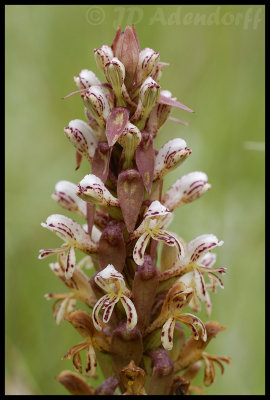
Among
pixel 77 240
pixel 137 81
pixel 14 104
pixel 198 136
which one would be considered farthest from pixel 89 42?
pixel 77 240

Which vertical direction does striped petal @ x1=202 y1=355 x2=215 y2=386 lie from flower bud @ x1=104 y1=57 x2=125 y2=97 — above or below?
below

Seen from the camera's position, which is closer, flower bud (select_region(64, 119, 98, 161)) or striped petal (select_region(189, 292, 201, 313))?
flower bud (select_region(64, 119, 98, 161))

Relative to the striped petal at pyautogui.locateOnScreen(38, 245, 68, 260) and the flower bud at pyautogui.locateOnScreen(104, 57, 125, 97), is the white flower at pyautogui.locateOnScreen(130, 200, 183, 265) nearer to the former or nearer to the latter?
the striped petal at pyautogui.locateOnScreen(38, 245, 68, 260)

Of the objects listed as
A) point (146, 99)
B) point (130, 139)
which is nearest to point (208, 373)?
point (130, 139)

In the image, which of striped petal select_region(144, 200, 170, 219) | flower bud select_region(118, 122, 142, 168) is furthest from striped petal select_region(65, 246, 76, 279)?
flower bud select_region(118, 122, 142, 168)

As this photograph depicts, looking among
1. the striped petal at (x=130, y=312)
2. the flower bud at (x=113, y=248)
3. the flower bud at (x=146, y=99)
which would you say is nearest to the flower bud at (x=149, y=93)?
the flower bud at (x=146, y=99)

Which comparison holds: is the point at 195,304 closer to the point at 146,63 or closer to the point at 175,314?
the point at 175,314
